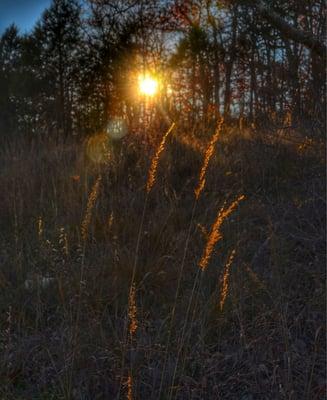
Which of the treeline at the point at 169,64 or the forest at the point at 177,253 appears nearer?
the forest at the point at 177,253

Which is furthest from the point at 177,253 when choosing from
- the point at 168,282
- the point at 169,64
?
the point at 169,64

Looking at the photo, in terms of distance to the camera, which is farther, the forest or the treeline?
the treeline

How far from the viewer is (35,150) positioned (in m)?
5.99

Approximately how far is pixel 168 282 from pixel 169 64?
11530 mm

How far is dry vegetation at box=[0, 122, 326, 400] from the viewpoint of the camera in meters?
2.35

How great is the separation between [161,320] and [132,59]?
44.2ft

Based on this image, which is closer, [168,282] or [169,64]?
[168,282]

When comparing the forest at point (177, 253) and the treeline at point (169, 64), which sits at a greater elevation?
the treeline at point (169, 64)

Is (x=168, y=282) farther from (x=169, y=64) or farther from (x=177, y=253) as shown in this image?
(x=169, y=64)

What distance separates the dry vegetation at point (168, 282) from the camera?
2.35 metres

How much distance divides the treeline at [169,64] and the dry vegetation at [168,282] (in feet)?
4.38

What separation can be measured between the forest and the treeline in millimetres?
88

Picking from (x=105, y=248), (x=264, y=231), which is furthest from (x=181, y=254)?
(x=264, y=231)

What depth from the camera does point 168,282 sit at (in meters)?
3.11
